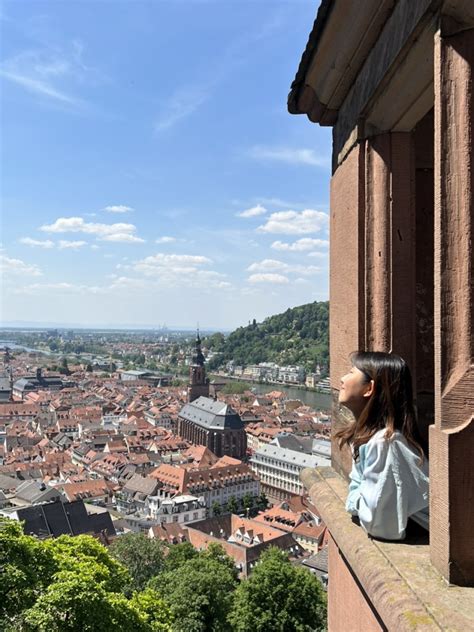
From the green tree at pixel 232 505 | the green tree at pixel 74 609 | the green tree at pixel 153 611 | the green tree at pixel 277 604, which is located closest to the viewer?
the green tree at pixel 74 609

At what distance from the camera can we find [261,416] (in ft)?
205

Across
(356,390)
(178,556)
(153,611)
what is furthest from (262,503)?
(356,390)

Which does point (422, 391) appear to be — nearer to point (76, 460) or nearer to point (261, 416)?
point (76, 460)

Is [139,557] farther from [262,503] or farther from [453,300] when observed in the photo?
[453,300]

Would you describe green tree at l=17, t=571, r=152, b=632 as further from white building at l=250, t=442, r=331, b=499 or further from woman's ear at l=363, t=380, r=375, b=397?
white building at l=250, t=442, r=331, b=499

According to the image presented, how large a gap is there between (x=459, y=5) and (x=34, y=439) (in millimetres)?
53776

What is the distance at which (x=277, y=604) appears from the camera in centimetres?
1653

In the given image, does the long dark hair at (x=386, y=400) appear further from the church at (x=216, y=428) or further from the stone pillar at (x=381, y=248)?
the church at (x=216, y=428)

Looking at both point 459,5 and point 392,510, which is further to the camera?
point 392,510

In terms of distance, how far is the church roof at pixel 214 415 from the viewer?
4866 cm

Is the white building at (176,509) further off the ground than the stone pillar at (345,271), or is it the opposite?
the stone pillar at (345,271)

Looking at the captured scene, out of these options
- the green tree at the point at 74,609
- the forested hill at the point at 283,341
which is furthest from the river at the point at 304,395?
the green tree at the point at 74,609

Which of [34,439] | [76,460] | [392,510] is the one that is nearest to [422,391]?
[392,510]

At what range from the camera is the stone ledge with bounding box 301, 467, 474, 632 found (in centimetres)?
110
